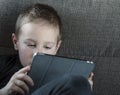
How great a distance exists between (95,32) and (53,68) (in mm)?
341

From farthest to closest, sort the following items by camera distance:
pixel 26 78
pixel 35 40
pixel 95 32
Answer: pixel 95 32, pixel 35 40, pixel 26 78

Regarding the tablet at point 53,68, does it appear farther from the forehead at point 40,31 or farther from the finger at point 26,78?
the forehead at point 40,31

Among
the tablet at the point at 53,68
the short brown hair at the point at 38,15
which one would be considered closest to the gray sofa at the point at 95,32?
the short brown hair at the point at 38,15

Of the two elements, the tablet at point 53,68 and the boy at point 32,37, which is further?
the boy at point 32,37

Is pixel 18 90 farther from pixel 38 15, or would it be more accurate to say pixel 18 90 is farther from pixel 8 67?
pixel 38 15

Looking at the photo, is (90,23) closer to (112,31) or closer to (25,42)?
(112,31)

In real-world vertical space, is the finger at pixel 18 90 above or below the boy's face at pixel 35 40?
below

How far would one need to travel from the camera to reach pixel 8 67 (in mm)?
1285

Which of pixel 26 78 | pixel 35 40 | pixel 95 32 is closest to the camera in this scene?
Result: pixel 26 78

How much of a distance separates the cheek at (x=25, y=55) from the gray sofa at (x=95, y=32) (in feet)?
0.40

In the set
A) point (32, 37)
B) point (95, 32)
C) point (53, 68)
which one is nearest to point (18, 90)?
point (53, 68)

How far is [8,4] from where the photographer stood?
52.5 inches

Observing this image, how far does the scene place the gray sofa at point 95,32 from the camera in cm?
134

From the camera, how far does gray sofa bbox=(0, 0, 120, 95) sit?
4.40ft
